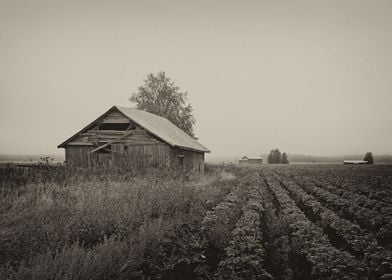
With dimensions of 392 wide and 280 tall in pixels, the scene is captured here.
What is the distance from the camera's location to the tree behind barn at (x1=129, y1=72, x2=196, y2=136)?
38.5m

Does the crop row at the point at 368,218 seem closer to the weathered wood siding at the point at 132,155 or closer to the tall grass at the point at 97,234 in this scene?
the tall grass at the point at 97,234

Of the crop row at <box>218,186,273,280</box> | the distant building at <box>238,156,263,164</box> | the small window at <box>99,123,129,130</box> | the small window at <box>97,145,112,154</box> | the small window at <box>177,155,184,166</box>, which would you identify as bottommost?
the distant building at <box>238,156,263,164</box>

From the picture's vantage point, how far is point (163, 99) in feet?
128

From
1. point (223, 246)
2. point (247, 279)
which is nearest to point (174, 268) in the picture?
point (247, 279)

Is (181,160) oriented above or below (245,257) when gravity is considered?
above

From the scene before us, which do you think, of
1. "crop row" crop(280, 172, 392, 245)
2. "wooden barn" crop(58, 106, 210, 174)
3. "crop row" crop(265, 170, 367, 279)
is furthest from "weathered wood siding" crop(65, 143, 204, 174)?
"crop row" crop(265, 170, 367, 279)

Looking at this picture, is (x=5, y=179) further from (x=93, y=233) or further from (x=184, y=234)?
(x=184, y=234)

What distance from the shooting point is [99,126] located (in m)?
20.4

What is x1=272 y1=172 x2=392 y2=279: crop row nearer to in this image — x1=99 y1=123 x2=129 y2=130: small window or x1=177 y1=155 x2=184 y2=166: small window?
x1=177 y1=155 x2=184 y2=166: small window

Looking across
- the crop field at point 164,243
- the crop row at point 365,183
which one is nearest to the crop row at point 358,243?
the crop field at point 164,243

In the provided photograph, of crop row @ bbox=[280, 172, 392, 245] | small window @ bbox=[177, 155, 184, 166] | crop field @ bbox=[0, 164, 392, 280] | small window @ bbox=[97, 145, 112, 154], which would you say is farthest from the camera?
small window @ bbox=[177, 155, 184, 166]

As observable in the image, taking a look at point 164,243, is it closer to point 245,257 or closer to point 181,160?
point 245,257

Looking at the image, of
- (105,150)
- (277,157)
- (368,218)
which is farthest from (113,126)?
(277,157)

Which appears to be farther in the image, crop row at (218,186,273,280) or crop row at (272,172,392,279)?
crop row at (272,172,392,279)
